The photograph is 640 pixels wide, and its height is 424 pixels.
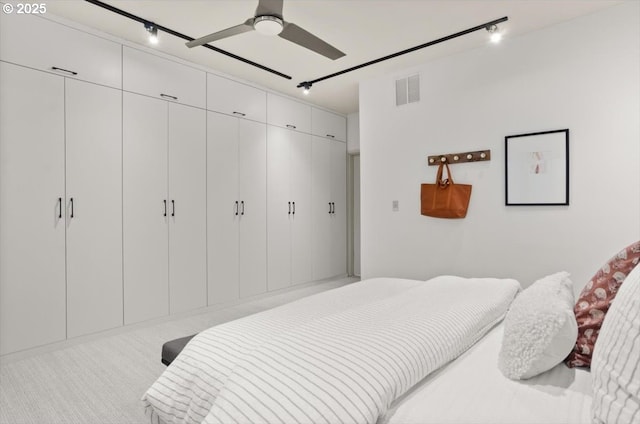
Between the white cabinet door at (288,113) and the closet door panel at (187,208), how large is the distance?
1005 millimetres

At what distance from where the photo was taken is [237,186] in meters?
4.23

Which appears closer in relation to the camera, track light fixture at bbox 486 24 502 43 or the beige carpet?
the beige carpet

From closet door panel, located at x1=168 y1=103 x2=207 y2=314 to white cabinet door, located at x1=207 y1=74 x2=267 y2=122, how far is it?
0.81 feet

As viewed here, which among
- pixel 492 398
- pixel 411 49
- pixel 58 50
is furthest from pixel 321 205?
pixel 492 398

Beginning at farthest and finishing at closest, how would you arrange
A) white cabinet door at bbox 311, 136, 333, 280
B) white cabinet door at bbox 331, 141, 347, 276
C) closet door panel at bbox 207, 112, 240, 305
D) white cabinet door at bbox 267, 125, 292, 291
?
white cabinet door at bbox 331, 141, 347, 276 < white cabinet door at bbox 311, 136, 333, 280 < white cabinet door at bbox 267, 125, 292, 291 < closet door panel at bbox 207, 112, 240, 305

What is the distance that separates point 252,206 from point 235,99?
4.28 ft

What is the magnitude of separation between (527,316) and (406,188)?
2.84 metres

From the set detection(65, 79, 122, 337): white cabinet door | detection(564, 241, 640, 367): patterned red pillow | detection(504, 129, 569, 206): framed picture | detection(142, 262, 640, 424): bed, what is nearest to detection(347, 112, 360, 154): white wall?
detection(504, 129, 569, 206): framed picture

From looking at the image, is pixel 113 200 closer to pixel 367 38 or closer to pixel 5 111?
pixel 5 111

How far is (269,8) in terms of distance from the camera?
2.17 meters

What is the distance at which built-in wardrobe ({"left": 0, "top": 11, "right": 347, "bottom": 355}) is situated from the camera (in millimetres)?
2729

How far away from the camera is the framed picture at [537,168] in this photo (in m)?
3.00

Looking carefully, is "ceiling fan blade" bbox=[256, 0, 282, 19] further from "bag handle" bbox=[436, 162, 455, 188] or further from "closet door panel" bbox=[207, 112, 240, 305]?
"bag handle" bbox=[436, 162, 455, 188]

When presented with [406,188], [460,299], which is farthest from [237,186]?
[460,299]
